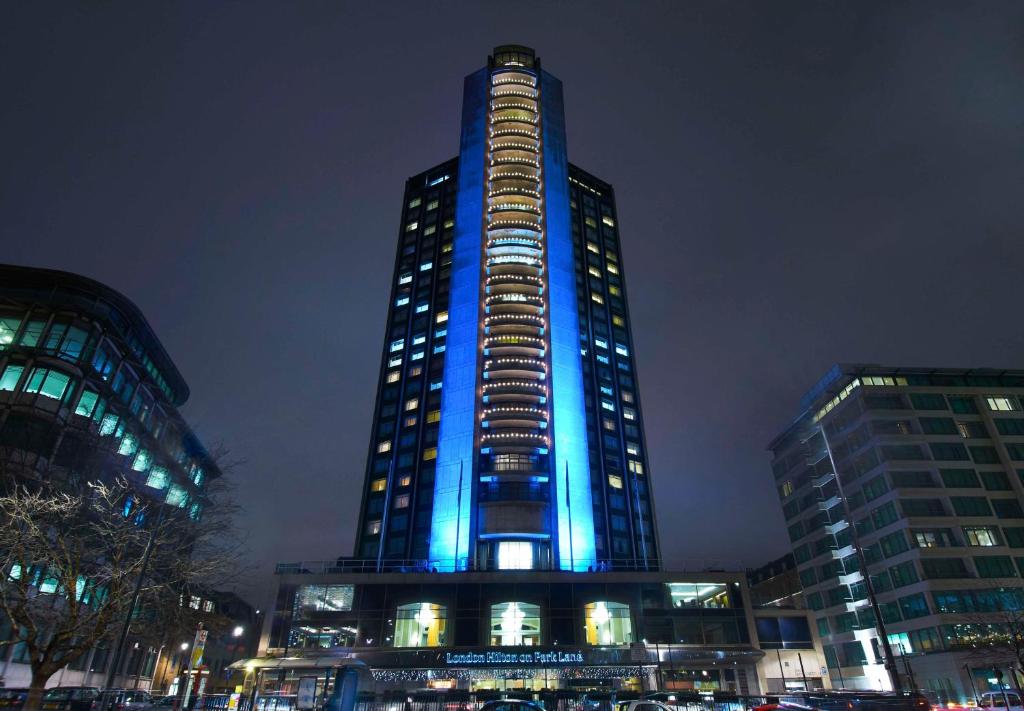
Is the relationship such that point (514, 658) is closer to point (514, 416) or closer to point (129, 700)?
point (129, 700)

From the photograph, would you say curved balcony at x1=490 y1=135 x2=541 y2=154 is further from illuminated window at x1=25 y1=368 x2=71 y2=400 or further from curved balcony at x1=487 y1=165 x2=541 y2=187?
illuminated window at x1=25 y1=368 x2=71 y2=400

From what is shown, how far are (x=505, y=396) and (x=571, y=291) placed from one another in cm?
2503

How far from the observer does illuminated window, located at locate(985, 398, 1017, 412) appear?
83.3 metres

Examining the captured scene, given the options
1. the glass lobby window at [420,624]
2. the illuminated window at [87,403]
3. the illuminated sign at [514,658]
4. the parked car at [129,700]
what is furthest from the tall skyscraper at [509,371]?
the illuminated window at [87,403]

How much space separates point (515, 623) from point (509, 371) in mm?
40851

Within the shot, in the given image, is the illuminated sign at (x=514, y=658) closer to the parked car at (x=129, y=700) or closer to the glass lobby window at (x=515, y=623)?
the glass lobby window at (x=515, y=623)

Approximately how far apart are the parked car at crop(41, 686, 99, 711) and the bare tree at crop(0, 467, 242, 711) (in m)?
3.00

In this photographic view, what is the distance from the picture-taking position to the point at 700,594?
6500 centimetres

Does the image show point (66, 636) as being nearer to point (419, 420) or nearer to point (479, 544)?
point (479, 544)

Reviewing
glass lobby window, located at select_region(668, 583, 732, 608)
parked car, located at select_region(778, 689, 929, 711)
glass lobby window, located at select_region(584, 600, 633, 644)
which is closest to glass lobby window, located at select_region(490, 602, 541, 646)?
glass lobby window, located at select_region(584, 600, 633, 644)

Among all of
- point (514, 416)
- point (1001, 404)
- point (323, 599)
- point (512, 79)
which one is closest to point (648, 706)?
point (323, 599)

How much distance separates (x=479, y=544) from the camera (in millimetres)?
81375

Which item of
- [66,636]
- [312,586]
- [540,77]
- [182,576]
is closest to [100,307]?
[312,586]

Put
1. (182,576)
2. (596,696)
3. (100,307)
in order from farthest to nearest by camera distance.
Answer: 1. (100,307)
2. (596,696)
3. (182,576)
